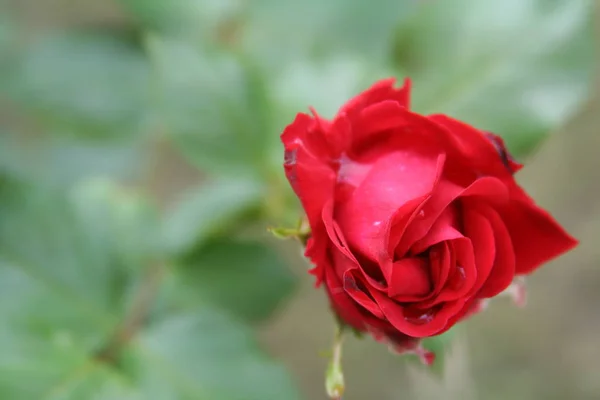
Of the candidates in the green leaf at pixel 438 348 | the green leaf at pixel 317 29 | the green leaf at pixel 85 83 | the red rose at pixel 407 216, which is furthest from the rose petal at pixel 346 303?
the green leaf at pixel 85 83

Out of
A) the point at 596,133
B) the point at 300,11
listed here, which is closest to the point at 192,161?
the point at 300,11

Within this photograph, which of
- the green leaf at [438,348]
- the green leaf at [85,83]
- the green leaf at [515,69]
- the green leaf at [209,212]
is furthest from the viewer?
the green leaf at [85,83]

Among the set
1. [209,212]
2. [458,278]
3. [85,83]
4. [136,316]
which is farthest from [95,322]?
[458,278]

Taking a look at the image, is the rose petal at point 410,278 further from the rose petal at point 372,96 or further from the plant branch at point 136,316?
the plant branch at point 136,316

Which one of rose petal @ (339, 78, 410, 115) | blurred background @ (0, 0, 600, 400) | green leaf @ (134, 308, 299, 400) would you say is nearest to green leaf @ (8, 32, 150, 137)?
blurred background @ (0, 0, 600, 400)

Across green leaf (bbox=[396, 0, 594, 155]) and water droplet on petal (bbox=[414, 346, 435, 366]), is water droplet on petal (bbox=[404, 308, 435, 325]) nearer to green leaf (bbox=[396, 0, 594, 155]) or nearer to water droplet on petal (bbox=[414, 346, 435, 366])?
water droplet on petal (bbox=[414, 346, 435, 366])
